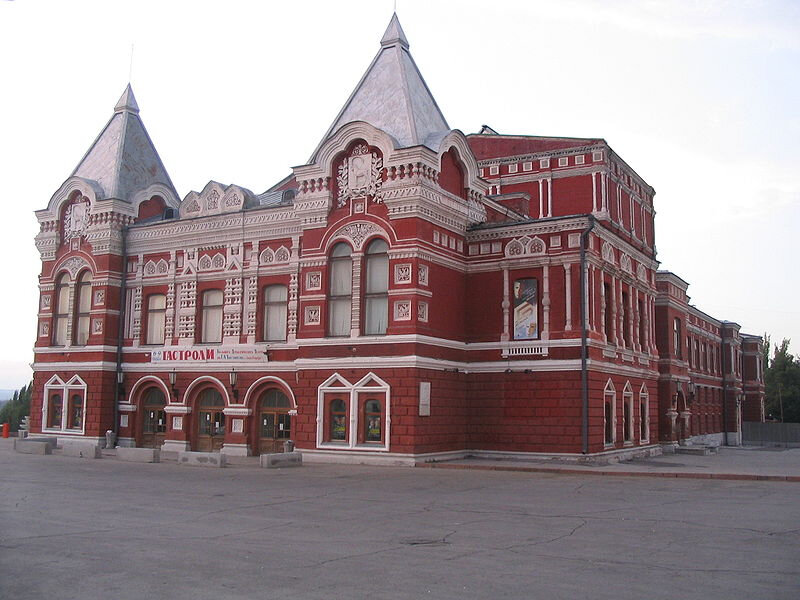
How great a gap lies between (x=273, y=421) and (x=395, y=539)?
19543 mm

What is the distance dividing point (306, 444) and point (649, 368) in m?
15.1

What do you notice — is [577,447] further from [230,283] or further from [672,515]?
[230,283]

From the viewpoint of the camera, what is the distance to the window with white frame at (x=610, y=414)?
1156 inches

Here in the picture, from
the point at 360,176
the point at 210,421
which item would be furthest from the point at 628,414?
the point at 210,421

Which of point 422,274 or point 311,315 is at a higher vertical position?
point 422,274

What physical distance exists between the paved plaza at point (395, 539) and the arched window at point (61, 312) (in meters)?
16.0

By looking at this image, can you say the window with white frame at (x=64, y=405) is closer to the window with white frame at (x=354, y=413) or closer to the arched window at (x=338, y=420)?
the window with white frame at (x=354, y=413)

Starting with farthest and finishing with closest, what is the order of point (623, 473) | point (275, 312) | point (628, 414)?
point (628, 414) → point (275, 312) → point (623, 473)

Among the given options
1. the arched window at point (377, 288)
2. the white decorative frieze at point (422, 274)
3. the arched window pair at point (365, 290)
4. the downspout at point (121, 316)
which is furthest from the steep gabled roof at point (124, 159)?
the white decorative frieze at point (422, 274)

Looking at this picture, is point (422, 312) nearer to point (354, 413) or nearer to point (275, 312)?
point (354, 413)

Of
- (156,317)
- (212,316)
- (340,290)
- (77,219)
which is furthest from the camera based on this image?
(77,219)

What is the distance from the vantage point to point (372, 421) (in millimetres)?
27094

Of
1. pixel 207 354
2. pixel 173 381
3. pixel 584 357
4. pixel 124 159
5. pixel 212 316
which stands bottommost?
pixel 173 381

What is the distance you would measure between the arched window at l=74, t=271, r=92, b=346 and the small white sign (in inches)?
654
